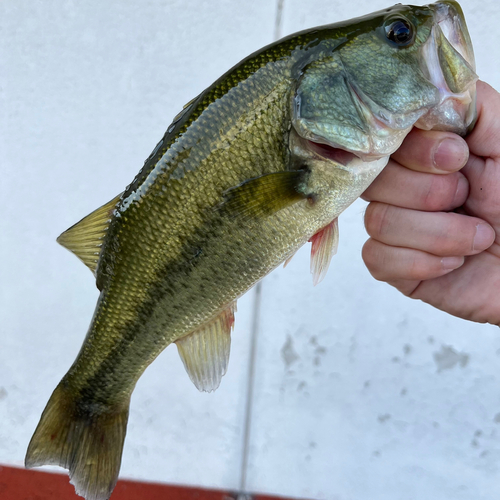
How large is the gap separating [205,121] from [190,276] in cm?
22

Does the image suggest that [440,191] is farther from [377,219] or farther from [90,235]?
[90,235]

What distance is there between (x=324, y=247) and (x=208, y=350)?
0.84ft

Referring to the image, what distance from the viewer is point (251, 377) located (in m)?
1.30

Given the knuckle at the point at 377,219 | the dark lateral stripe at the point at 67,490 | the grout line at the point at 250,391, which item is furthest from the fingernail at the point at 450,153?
the dark lateral stripe at the point at 67,490

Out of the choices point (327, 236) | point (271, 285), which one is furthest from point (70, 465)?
point (271, 285)

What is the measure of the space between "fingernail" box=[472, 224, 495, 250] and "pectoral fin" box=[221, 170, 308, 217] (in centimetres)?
30

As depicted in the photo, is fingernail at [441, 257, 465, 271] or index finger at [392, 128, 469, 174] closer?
index finger at [392, 128, 469, 174]

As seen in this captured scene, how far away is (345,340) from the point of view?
4.18ft

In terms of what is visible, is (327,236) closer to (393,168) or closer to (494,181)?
(393,168)

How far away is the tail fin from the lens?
0.72m

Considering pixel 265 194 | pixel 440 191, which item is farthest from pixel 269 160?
pixel 440 191

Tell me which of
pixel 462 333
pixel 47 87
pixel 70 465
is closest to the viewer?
pixel 70 465

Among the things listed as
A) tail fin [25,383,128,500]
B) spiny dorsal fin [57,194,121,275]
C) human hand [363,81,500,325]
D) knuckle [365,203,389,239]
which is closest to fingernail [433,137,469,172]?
human hand [363,81,500,325]

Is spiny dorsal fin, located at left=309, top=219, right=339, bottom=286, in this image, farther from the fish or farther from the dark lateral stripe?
the dark lateral stripe
